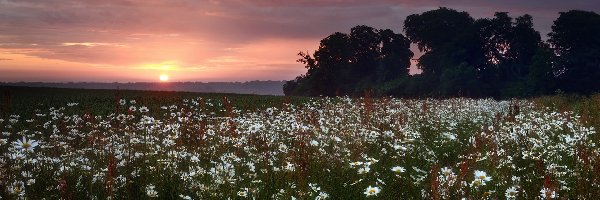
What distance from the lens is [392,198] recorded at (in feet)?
20.2

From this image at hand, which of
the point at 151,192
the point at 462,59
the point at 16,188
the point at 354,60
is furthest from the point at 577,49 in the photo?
the point at 16,188

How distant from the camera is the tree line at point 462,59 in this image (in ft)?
190

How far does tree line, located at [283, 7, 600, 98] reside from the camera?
2285 inches

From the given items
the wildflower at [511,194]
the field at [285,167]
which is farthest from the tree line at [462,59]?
the wildflower at [511,194]

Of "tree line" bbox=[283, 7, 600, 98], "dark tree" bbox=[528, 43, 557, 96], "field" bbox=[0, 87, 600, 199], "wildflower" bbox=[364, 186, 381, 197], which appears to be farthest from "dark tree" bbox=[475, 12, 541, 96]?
"wildflower" bbox=[364, 186, 381, 197]

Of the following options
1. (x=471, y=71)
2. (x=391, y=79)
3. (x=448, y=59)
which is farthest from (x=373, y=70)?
(x=471, y=71)

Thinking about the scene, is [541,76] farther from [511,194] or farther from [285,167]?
[285,167]

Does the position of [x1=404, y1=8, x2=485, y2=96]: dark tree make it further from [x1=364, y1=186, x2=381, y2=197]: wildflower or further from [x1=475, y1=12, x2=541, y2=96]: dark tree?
[x1=364, y1=186, x2=381, y2=197]: wildflower

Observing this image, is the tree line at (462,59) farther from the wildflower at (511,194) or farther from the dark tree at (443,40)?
the wildflower at (511,194)

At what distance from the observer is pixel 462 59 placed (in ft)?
213

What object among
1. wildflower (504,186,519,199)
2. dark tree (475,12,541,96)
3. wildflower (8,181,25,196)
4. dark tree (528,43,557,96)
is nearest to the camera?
wildflower (8,181,25,196)

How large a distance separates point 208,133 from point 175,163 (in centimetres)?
223

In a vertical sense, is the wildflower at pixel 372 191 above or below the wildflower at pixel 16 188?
below

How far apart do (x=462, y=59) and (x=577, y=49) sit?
42.3 feet
